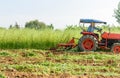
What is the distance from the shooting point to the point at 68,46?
16.5 metres

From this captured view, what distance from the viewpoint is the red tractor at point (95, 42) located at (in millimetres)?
16112

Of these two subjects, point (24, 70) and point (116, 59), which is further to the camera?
point (116, 59)

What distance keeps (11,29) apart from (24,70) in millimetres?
11315

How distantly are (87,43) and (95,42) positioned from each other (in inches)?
17.1

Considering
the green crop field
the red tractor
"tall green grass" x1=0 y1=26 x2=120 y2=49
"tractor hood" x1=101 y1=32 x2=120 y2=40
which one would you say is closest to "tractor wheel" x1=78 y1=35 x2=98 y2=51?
the red tractor

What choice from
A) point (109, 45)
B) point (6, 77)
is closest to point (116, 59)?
point (109, 45)

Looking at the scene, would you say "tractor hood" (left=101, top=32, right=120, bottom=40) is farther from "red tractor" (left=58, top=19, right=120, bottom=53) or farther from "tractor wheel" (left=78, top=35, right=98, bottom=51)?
"tractor wheel" (left=78, top=35, right=98, bottom=51)

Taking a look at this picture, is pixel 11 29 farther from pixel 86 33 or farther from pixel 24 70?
pixel 24 70

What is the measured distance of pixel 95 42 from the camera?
16031 mm

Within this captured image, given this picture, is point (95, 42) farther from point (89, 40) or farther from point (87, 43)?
point (87, 43)

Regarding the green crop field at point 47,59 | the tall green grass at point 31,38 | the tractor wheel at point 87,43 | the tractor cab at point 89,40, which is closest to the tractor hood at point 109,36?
the tractor cab at point 89,40

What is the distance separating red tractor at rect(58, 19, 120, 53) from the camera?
1611 centimetres

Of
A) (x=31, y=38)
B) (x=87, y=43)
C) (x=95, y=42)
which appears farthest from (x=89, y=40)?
(x=31, y=38)

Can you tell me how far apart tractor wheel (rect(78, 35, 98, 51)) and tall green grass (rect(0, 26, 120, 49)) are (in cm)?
321
